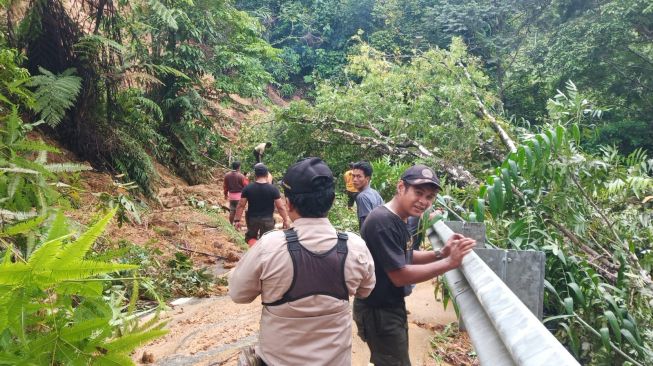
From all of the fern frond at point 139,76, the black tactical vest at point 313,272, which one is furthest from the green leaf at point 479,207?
the fern frond at point 139,76

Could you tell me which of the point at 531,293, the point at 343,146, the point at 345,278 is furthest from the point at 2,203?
the point at 343,146

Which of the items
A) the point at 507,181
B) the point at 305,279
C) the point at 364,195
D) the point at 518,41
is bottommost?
the point at 364,195

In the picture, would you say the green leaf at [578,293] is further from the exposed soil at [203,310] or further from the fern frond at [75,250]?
the fern frond at [75,250]

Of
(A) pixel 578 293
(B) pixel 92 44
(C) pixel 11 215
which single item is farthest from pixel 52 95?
(A) pixel 578 293

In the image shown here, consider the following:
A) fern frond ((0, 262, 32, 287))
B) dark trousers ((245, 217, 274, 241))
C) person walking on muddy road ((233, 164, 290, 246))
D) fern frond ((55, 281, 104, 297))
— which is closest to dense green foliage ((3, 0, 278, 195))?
person walking on muddy road ((233, 164, 290, 246))

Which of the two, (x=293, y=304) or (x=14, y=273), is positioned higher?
(x=14, y=273)

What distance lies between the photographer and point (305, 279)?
7.62 feet

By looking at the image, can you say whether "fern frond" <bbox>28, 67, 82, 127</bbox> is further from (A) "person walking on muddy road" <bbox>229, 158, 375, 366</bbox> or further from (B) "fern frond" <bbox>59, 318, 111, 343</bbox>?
(B) "fern frond" <bbox>59, 318, 111, 343</bbox>

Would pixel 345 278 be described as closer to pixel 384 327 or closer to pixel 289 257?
→ pixel 289 257

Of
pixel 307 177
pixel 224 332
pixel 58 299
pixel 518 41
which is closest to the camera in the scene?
pixel 58 299

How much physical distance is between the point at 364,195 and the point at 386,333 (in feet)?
7.79

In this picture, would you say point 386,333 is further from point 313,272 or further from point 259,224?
point 259,224

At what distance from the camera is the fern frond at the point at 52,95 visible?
773cm

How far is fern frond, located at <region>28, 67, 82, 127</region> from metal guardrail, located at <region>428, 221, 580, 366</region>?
6.99 meters
